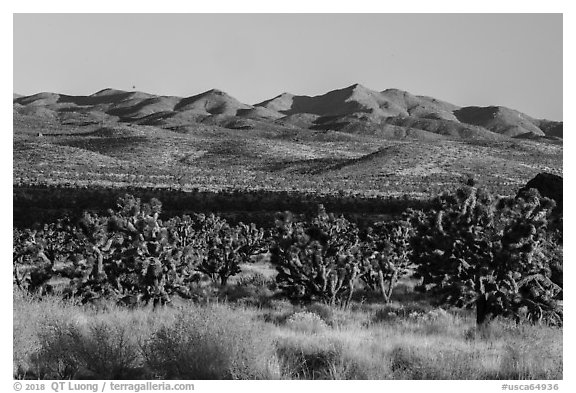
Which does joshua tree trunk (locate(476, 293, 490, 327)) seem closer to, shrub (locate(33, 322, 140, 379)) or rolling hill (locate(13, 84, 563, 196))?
shrub (locate(33, 322, 140, 379))

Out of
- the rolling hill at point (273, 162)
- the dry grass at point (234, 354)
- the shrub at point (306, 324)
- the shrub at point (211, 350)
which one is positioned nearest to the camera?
the shrub at point (211, 350)

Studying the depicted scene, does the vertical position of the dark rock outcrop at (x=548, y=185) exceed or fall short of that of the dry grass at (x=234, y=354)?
it exceeds it

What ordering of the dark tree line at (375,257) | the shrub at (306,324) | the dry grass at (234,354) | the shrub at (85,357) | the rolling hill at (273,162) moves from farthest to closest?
1. the rolling hill at (273,162)
2. the dark tree line at (375,257)
3. the shrub at (306,324)
4. the shrub at (85,357)
5. the dry grass at (234,354)

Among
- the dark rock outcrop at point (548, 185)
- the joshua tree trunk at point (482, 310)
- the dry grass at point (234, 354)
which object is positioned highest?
the dark rock outcrop at point (548, 185)

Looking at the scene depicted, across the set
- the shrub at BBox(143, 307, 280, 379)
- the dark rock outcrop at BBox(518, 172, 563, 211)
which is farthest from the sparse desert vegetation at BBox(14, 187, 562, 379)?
the dark rock outcrop at BBox(518, 172, 563, 211)

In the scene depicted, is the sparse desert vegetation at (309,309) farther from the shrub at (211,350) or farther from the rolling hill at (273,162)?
→ the rolling hill at (273,162)

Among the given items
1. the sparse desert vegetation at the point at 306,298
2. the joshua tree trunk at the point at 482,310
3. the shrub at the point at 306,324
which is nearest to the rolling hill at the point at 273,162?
the sparse desert vegetation at the point at 306,298

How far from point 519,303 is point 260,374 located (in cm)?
738

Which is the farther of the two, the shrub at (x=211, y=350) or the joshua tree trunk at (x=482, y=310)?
the joshua tree trunk at (x=482, y=310)

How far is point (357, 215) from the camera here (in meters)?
50.1

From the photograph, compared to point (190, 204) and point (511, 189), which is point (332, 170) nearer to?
point (511, 189)

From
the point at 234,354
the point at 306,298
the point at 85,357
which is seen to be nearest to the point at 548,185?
the point at 306,298

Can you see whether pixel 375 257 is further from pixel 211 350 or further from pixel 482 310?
pixel 211 350
